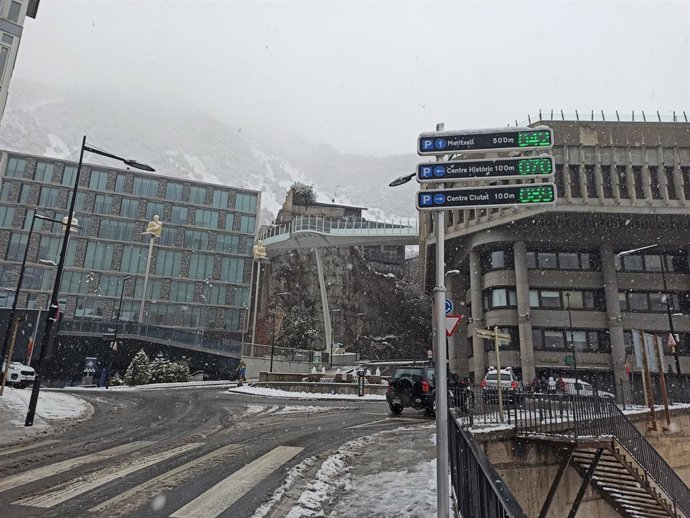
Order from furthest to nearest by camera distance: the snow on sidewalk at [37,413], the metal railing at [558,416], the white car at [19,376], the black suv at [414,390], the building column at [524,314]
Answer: the building column at [524,314] < the white car at [19,376] < the black suv at [414,390] < the metal railing at [558,416] < the snow on sidewalk at [37,413]

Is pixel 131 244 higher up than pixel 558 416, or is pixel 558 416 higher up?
pixel 131 244

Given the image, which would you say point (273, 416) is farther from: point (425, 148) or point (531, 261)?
point (531, 261)

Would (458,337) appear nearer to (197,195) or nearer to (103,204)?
(197,195)

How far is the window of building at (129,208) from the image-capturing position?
6850 centimetres

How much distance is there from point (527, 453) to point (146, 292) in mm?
63800

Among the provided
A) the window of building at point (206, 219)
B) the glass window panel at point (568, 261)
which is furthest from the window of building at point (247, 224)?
the glass window panel at point (568, 261)

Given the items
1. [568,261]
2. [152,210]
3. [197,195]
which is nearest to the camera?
[568,261]

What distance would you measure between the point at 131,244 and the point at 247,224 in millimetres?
17250

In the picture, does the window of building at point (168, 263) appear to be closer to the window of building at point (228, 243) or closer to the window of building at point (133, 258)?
the window of building at point (133, 258)

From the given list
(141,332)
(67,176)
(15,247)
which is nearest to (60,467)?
(141,332)

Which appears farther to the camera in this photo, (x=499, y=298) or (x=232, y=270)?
(x=232, y=270)

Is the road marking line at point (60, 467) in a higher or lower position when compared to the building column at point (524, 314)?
lower

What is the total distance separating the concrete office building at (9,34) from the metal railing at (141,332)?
30.7 metres

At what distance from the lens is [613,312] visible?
4284cm
